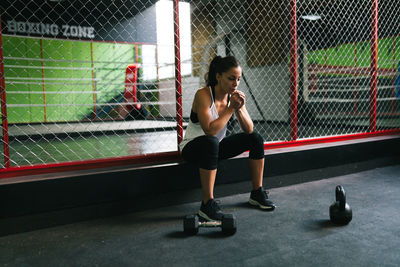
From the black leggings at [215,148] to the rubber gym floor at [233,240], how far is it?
0.33 meters

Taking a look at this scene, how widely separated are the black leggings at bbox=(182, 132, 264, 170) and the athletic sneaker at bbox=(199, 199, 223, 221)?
A: 20 cm

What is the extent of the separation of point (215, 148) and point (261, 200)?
47 centimetres

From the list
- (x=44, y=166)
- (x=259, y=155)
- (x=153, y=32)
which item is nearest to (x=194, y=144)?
(x=259, y=155)

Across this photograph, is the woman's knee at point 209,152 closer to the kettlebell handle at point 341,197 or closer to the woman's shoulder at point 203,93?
the woman's shoulder at point 203,93

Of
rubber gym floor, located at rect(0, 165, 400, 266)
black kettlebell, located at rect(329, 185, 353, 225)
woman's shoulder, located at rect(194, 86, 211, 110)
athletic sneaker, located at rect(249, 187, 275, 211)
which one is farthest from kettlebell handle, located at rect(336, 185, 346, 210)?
woman's shoulder, located at rect(194, 86, 211, 110)

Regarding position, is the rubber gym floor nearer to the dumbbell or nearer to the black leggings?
the dumbbell

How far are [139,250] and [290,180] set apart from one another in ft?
4.74

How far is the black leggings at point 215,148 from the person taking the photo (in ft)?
5.65

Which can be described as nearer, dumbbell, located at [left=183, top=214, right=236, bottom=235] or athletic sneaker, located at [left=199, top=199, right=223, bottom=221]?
dumbbell, located at [left=183, top=214, right=236, bottom=235]

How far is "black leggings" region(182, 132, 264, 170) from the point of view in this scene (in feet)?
5.65

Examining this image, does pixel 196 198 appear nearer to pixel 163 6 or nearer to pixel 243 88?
pixel 243 88

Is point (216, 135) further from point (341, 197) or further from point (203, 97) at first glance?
point (341, 197)

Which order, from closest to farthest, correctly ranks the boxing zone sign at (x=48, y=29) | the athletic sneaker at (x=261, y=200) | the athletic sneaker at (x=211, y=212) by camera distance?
the athletic sneaker at (x=211, y=212) < the athletic sneaker at (x=261, y=200) < the boxing zone sign at (x=48, y=29)

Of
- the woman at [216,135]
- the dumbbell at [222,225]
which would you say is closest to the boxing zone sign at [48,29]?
the woman at [216,135]
